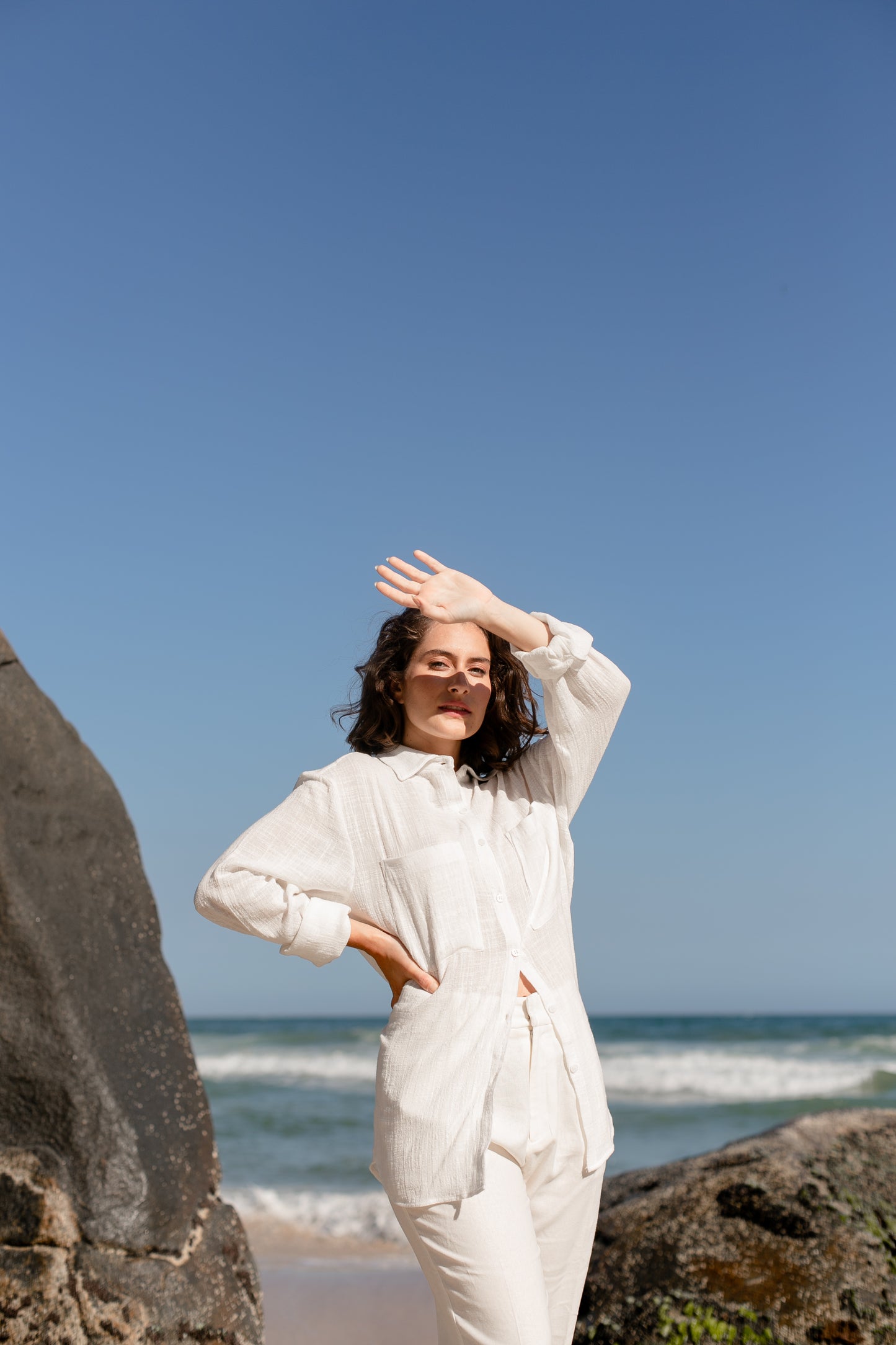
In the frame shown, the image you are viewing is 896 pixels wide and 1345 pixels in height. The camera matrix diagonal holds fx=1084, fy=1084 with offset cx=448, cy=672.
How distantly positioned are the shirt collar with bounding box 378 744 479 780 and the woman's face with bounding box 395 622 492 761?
6cm

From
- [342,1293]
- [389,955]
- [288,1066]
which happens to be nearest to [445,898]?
[389,955]

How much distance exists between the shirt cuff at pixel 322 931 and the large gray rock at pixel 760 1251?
241 centimetres

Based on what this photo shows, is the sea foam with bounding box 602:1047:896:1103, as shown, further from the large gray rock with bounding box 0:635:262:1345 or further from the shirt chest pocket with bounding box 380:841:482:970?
the shirt chest pocket with bounding box 380:841:482:970

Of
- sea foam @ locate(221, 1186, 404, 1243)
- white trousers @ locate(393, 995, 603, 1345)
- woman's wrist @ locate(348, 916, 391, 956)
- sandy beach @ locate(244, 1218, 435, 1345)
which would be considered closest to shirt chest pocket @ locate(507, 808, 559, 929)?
white trousers @ locate(393, 995, 603, 1345)

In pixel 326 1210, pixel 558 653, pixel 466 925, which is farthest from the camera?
pixel 326 1210

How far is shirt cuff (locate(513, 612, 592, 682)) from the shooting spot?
277 cm

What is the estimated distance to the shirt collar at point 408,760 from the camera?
9.34 ft

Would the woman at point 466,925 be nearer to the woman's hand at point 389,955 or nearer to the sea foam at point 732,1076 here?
the woman's hand at point 389,955

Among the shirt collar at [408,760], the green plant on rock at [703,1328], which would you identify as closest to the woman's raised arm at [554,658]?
the shirt collar at [408,760]

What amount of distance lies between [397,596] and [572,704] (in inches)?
21.4

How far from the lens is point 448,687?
2955 millimetres

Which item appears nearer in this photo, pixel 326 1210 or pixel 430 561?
pixel 430 561

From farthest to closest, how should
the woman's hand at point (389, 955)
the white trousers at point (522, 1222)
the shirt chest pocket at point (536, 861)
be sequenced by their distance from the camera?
the shirt chest pocket at point (536, 861) → the woman's hand at point (389, 955) → the white trousers at point (522, 1222)

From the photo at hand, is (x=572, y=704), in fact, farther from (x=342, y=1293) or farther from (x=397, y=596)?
(x=342, y=1293)
